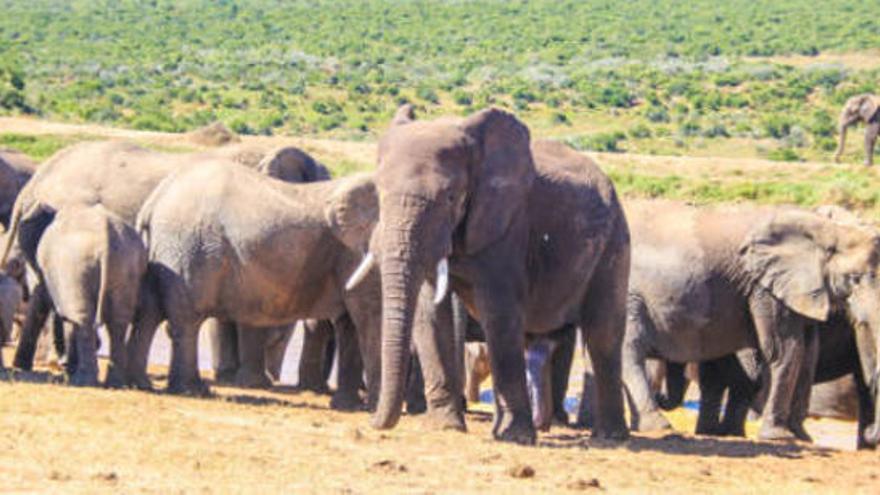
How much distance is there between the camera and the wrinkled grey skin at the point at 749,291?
52.1 ft

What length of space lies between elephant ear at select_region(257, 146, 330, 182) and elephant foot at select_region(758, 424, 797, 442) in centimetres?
448

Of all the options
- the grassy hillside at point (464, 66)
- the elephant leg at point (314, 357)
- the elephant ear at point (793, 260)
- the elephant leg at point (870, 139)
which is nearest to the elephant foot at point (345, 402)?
the elephant leg at point (314, 357)

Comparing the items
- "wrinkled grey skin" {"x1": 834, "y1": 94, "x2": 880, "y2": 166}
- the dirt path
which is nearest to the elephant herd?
the dirt path

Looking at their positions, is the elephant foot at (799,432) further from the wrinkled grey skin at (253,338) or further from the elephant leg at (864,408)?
the wrinkled grey skin at (253,338)

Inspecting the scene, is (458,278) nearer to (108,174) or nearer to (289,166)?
(289,166)

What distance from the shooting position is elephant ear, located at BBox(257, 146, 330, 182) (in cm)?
1730

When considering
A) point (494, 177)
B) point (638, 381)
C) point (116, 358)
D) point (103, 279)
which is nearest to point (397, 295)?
point (494, 177)

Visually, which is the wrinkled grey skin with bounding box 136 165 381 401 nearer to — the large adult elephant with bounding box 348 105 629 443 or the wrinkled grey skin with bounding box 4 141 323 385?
the large adult elephant with bounding box 348 105 629 443

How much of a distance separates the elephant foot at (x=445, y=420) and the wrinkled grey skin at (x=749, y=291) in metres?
3.47

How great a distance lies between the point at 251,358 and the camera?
693 inches

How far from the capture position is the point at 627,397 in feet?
54.9

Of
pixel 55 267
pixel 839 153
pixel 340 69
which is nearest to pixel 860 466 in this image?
pixel 55 267

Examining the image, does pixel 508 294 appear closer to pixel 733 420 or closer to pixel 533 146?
pixel 533 146

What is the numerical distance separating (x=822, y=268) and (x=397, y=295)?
5.26 metres
